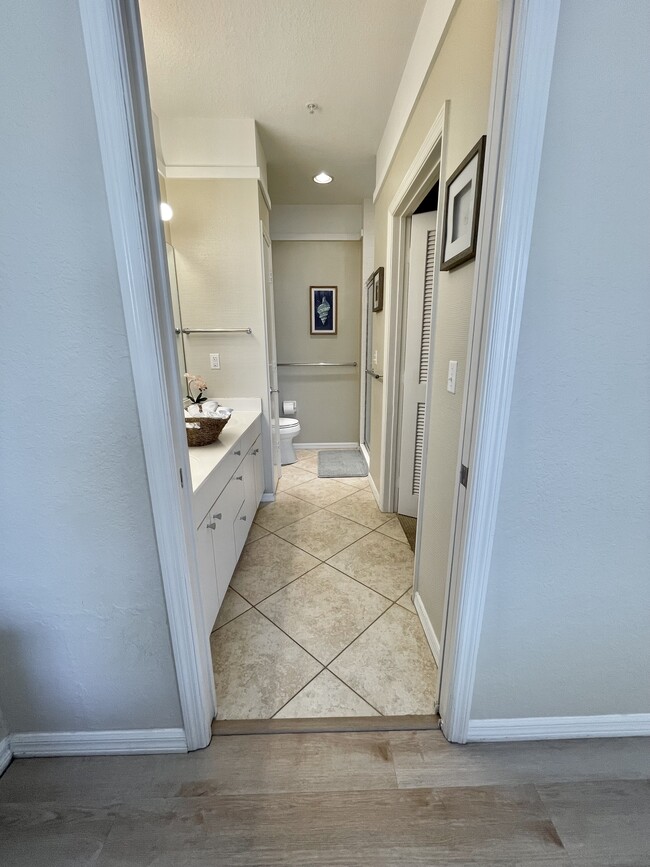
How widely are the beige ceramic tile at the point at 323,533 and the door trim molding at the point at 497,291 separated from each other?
122 cm

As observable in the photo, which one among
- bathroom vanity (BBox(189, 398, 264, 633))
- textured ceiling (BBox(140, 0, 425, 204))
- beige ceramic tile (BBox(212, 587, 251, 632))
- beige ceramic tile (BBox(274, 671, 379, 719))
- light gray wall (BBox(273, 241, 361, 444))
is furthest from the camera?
light gray wall (BBox(273, 241, 361, 444))

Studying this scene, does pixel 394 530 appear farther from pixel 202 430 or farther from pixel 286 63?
pixel 286 63

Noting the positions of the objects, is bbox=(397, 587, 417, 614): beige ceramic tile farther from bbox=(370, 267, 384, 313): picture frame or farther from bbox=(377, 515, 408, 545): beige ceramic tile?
bbox=(370, 267, 384, 313): picture frame

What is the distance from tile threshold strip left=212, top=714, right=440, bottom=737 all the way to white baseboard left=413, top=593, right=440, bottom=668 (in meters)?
0.23

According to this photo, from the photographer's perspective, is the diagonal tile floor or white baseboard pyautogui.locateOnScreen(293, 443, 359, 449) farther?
white baseboard pyautogui.locateOnScreen(293, 443, 359, 449)

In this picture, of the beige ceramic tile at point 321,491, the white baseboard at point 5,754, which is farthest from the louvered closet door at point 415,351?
the white baseboard at point 5,754

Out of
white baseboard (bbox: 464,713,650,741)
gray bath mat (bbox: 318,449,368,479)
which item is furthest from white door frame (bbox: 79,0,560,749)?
gray bath mat (bbox: 318,449,368,479)

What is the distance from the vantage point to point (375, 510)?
2.74m

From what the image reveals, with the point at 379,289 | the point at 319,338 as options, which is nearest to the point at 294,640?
the point at 379,289

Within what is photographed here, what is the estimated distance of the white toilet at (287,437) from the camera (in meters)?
3.63

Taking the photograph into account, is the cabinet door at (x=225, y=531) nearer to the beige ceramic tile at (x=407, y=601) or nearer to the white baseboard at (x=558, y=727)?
the beige ceramic tile at (x=407, y=601)

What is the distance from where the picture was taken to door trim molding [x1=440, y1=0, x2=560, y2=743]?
2.31 ft

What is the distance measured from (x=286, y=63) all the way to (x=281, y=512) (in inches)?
107

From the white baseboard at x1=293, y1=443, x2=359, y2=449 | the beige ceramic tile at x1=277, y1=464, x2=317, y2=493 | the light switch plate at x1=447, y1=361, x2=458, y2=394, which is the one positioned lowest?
the beige ceramic tile at x1=277, y1=464, x2=317, y2=493
